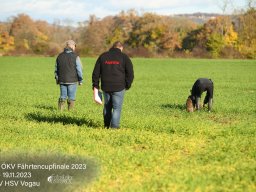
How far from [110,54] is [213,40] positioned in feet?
262

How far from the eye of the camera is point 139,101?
60.4 feet

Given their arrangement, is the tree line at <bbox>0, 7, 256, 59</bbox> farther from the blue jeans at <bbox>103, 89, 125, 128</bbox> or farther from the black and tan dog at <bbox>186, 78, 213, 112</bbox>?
the blue jeans at <bbox>103, 89, 125, 128</bbox>

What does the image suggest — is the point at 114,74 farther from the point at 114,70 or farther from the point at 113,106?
the point at 113,106

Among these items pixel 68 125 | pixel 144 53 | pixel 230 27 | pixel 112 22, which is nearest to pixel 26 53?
pixel 144 53

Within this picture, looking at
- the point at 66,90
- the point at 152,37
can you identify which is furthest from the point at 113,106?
the point at 152,37

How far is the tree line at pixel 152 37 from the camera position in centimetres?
8250

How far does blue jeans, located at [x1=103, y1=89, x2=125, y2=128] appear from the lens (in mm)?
10078

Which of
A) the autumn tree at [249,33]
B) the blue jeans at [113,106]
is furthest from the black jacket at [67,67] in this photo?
the autumn tree at [249,33]

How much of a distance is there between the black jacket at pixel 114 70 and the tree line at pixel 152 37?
206ft

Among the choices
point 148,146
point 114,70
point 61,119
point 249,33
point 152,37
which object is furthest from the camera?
point 152,37

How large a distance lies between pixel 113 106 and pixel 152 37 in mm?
89705

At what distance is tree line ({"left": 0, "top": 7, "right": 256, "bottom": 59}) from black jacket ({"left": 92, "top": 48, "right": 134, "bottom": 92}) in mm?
62793

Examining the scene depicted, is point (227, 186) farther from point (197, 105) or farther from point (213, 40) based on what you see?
point (213, 40)

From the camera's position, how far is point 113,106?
10141 mm
